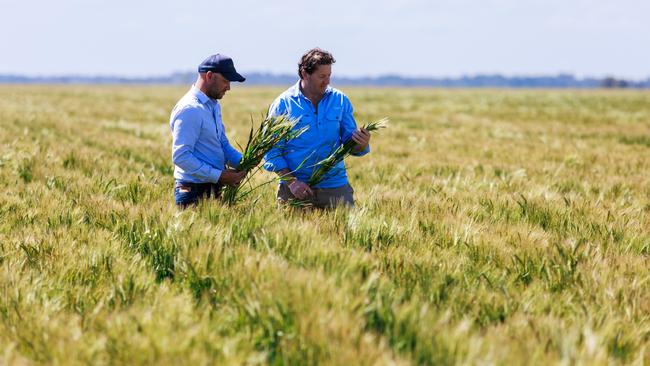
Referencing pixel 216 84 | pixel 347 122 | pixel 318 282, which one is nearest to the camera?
pixel 318 282

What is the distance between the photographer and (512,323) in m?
2.38

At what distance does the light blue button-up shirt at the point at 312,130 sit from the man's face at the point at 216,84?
0.65 metres

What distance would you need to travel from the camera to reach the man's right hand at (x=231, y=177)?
4.48 metres

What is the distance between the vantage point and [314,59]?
15.8ft

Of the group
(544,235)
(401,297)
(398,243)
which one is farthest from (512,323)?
(544,235)

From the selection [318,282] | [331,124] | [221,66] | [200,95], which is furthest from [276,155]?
[318,282]

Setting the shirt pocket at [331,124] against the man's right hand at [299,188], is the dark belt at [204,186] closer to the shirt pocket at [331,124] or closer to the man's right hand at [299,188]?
the man's right hand at [299,188]

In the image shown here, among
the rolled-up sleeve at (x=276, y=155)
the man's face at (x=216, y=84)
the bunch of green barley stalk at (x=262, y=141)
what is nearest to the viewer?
the man's face at (x=216, y=84)

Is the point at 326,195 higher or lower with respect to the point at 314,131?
lower

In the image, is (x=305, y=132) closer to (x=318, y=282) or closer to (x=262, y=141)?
(x=262, y=141)

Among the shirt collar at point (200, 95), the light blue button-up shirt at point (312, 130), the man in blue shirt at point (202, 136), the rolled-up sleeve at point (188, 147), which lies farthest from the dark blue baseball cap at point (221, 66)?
the light blue button-up shirt at point (312, 130)

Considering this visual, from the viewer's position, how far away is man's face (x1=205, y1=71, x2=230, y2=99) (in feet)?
14.6

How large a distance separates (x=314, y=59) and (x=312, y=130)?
2.28 ft

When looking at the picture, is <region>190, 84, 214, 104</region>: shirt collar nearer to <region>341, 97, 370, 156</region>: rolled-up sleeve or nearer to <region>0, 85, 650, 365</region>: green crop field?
<region>0, 85, 650, 365</region>: green crop field
